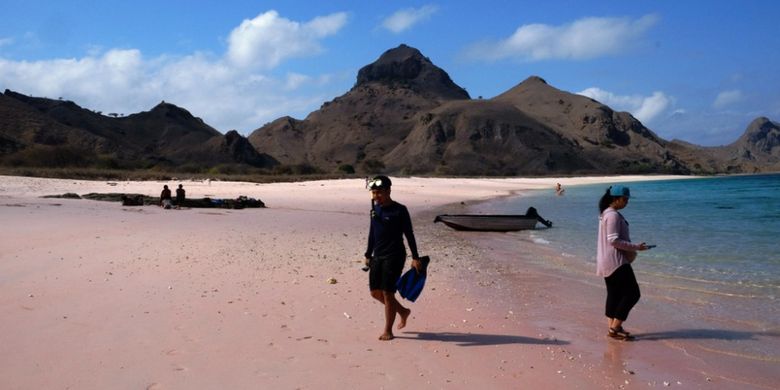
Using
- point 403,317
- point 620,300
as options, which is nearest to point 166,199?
point 403,317

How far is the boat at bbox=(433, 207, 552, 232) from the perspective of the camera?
19.0 meters

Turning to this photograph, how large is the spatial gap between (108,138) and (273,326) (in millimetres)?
96527

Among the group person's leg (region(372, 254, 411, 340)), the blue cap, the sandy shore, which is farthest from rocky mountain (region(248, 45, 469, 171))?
person's leg (region(372, 254, 411, 340))

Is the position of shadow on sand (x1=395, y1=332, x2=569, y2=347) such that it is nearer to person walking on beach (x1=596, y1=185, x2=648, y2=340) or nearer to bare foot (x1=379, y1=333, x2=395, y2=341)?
bare foot (x1=379, y1=333, x2=395, y2=341)

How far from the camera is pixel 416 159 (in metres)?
129

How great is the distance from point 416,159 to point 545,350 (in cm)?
12313

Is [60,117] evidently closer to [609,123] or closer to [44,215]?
[44,215]

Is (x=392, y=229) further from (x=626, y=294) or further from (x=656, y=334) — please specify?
(x=656, y=334)

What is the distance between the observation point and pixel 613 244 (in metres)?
6.36

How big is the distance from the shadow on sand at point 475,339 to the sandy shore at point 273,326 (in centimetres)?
2

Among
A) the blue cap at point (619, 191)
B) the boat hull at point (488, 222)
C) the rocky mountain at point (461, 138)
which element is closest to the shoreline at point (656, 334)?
the blue cap at point (619, 191)

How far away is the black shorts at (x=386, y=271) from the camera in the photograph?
6.12 metres

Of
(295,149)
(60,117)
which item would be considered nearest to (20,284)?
(60,117)

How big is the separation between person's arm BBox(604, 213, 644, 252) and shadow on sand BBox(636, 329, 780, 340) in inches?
41.9
